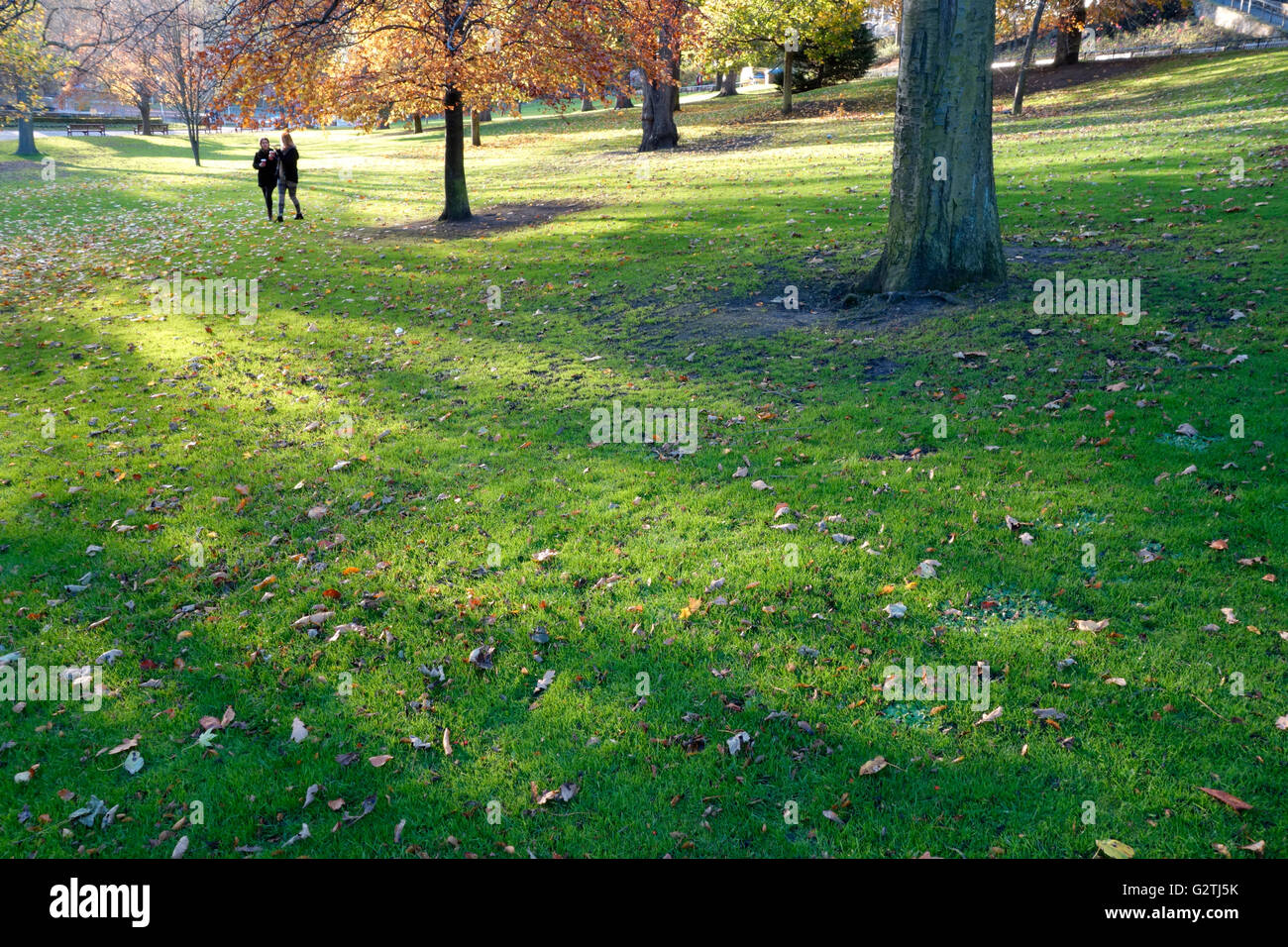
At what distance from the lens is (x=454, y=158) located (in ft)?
63.8

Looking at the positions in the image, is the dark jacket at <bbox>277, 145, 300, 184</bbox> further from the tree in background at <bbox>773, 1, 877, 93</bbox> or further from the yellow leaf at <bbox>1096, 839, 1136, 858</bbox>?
the tree in background at <bbox>773, 1, 877, 93</bbox>

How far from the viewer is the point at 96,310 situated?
14812 mm

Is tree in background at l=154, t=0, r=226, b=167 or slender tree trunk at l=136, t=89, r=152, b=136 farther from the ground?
slender tree trunk at l=136, t=89, r=152, b=136

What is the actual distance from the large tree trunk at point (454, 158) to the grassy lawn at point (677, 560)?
6.60m

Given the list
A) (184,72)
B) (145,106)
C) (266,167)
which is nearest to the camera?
(266,167)

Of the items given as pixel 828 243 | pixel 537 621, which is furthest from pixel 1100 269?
pixel 537 621

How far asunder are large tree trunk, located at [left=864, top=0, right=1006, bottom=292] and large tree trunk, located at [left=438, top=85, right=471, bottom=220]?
10930 mm

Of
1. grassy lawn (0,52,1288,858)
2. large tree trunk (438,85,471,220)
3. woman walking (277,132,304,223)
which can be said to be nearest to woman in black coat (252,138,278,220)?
woman walking (277,132,304,223)

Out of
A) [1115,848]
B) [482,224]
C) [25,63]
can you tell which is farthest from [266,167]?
[25,63]

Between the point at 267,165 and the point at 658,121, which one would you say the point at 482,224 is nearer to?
the point at 267,165

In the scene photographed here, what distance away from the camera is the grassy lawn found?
4.16 metres

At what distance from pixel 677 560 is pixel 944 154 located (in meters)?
6.89

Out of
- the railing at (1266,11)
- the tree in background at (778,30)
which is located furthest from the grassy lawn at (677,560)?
the railing at (1266,11)

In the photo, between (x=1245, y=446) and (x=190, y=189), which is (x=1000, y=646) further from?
(x=190, y=189)
